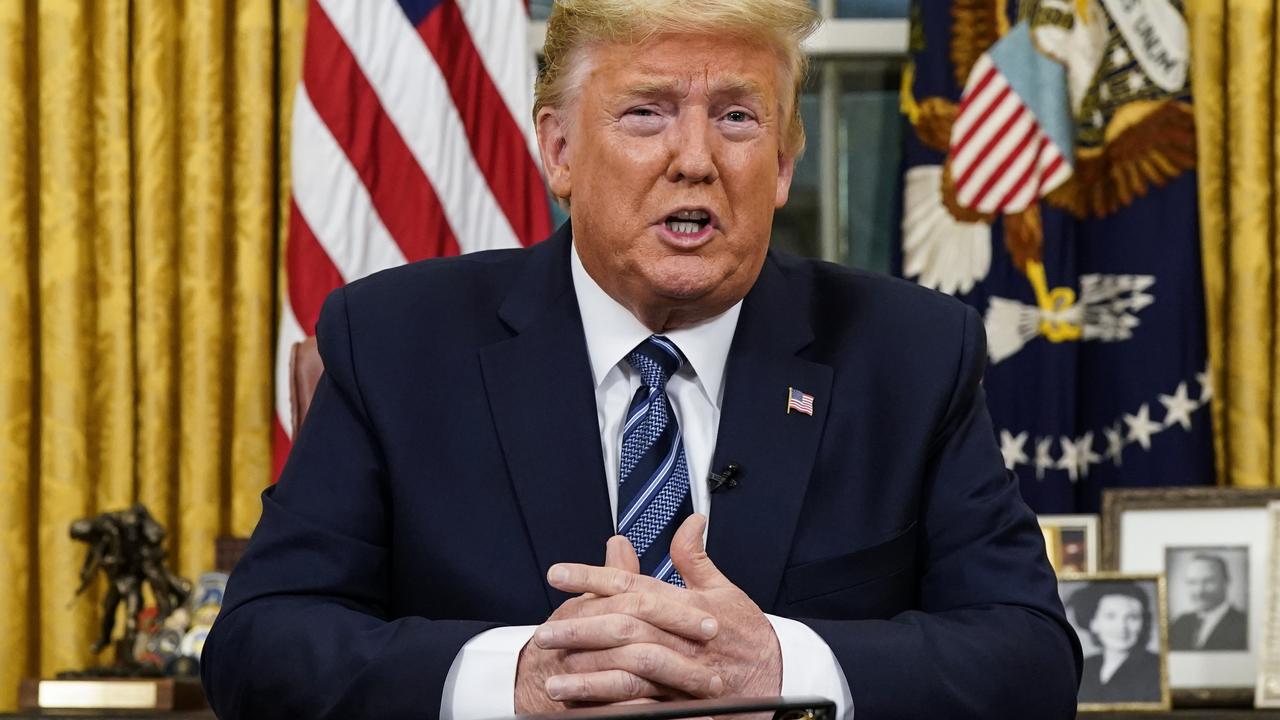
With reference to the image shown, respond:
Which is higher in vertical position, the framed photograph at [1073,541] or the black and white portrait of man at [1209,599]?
the framed photograph at [1073,541]

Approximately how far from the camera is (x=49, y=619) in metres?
3.42

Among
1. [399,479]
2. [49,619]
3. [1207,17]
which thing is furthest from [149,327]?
[1207,17]

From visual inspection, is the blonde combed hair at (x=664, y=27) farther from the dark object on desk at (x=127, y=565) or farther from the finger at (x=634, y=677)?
the dark object on desk at (x=127, y=565)

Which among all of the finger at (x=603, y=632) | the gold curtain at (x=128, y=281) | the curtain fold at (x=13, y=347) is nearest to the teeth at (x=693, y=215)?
the finger at (x=603, y=632)

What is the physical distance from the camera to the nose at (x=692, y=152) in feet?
5.86

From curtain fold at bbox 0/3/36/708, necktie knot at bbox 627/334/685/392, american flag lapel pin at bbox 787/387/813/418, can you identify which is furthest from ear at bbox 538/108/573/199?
curtain fold at bbox 0/3/36/708

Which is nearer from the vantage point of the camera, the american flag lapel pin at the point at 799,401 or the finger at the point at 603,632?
the finger at the point at 603,632

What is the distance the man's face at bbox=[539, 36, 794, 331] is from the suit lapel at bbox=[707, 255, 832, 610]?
91 millimetres

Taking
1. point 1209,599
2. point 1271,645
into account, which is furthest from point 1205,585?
point 1271,645

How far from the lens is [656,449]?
5.98 ft

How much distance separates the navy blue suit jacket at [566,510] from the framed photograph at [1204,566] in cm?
131

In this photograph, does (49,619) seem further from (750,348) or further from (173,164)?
(750,348)

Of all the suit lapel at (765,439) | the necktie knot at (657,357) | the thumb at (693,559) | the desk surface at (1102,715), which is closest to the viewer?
the thumb at (693,559)

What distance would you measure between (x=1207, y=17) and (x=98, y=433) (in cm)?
261
